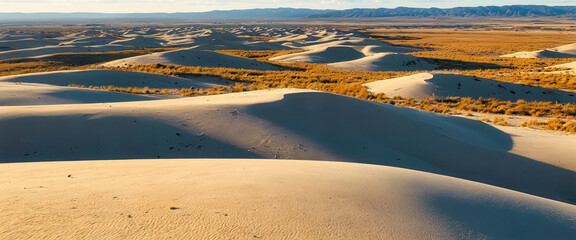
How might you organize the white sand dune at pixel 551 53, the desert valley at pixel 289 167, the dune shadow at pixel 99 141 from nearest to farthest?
the desert valley at pixel 289 167 < the dune shadow at pixel 99 141 < the white sand dune at pixel 551 53

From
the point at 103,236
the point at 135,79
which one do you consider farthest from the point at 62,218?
the point at 135,79

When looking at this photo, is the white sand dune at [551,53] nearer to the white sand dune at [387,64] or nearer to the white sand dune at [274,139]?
the white sand dune at [387,64]

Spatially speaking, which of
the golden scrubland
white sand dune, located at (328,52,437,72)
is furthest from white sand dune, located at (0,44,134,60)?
white sand dune, located at (328,52,437,72)

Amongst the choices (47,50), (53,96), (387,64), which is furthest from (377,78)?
(47,50)

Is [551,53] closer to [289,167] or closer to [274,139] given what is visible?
[274,139]

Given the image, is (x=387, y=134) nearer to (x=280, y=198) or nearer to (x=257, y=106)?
(x=257, y=106)

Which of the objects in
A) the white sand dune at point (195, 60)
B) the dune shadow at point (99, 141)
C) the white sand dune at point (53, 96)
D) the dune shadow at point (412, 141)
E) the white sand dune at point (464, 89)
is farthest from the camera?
the white sand dune at point (195, 60)

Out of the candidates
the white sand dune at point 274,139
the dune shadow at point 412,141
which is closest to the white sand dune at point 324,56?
the dune shadow at point 412,141
